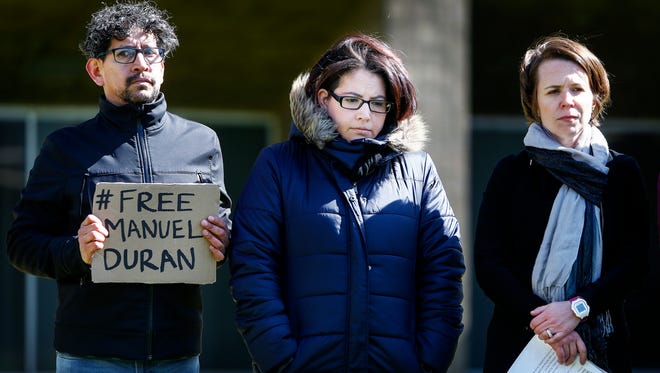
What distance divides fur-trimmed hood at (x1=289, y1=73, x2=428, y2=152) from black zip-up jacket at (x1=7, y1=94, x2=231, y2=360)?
0.47 m

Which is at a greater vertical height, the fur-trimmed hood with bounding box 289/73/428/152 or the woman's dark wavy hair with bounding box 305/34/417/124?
the woman's dark wavy hair with bounding box 305/34/417/124

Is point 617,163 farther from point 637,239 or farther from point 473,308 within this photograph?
point 473,308

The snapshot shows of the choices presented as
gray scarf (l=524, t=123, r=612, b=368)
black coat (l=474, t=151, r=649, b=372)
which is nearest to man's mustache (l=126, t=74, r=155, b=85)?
black coat (l=474, t=151, r=649, b=372)

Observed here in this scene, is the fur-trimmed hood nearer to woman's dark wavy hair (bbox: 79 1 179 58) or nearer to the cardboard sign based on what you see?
the cardboard sign

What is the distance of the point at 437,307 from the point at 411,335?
14cm

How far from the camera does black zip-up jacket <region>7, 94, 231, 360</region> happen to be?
4.33 m

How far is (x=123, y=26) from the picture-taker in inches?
177

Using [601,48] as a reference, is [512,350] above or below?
below

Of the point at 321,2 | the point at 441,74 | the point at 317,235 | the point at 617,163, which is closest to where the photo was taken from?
the point at 317,235

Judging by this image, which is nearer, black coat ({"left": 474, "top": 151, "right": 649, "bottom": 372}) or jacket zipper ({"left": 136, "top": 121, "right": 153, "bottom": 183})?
black coat ({"left": 474, "top": 151, "right": 649, "bottom": 372})

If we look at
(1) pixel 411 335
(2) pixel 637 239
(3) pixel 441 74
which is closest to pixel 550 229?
(2) pixel 637 239

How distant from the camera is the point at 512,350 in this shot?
4.33 m

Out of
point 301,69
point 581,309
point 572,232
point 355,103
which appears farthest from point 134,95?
point 301,69

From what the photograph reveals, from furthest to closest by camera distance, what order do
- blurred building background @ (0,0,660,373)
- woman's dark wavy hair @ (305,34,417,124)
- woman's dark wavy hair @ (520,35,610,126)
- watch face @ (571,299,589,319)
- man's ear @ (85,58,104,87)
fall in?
1. blurred building background @ (0,0,660,373)
2. man's ear @ (85,58,104,87)
3. woman's dark wavy hair @ (520,35,610,126)
4. woman's dark wavy hair @ (305,34,417,124)
5. watch face @ (571,299,589,319)
